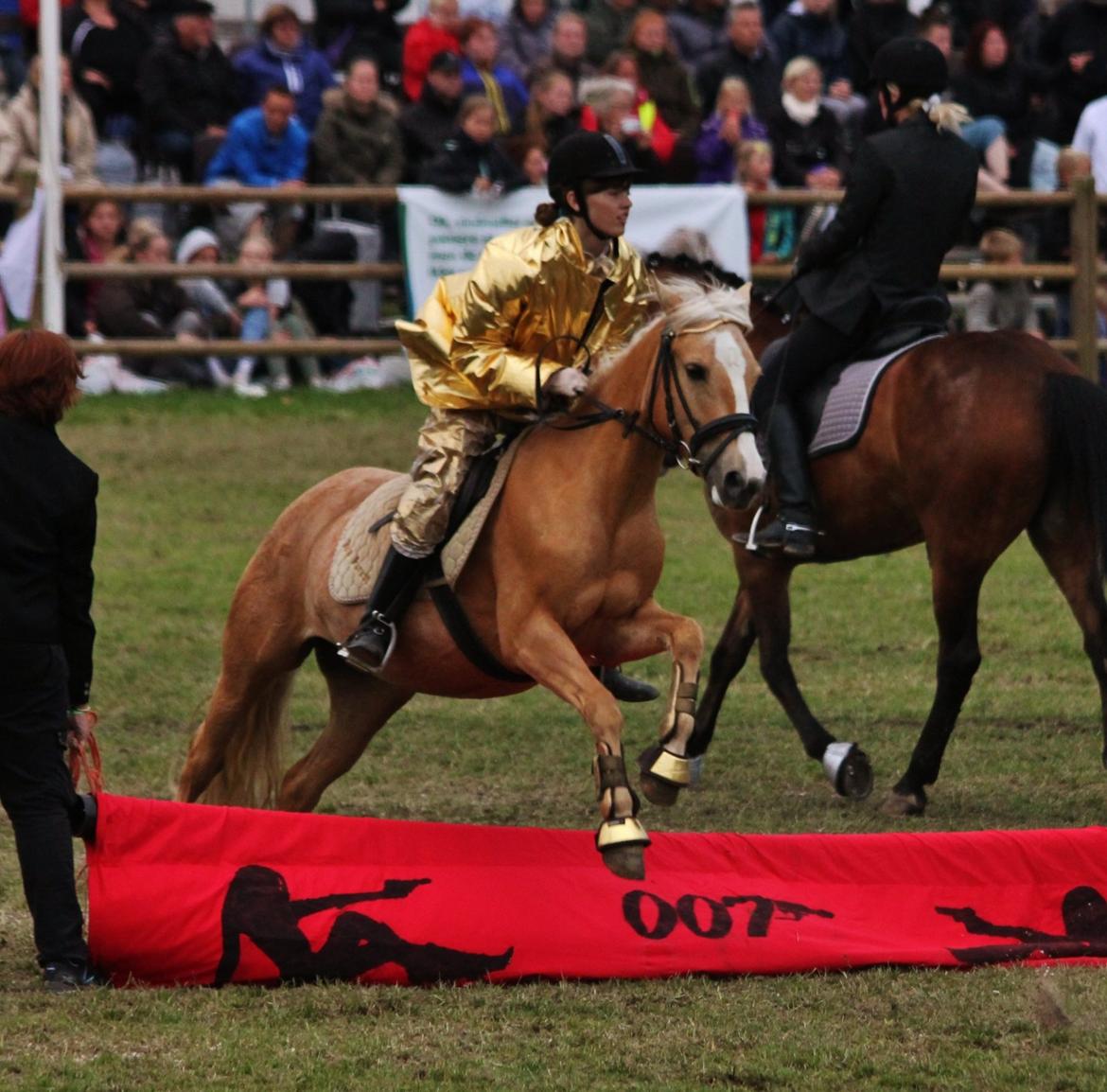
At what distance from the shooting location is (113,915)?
246 inches

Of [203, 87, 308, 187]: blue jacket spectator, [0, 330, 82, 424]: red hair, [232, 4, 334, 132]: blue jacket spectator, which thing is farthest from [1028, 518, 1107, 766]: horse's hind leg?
[232, 4, 334, 132]: blue jacket spectator

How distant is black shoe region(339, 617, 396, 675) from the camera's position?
7.14 metres

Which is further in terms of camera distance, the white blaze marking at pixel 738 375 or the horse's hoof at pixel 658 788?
the horse's hoof at pixel 658 788

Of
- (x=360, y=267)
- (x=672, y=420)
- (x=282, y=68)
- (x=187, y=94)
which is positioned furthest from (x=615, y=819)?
(x=282, y=68)

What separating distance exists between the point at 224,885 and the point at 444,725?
418 centimetres

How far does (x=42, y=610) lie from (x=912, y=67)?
4.82 meters

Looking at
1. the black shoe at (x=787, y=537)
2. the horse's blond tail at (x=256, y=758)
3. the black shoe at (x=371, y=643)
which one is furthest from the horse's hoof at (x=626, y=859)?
the black shoe at (x=787, y=537)

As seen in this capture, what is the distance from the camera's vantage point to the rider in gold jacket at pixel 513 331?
6734 mm

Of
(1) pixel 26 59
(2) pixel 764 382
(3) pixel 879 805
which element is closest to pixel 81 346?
(1) pixel 26 59

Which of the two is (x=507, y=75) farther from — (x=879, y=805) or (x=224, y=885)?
(x=224, y=885)

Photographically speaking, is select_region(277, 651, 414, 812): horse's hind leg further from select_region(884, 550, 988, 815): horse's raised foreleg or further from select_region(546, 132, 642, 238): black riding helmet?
select_region(884, 550, 988, 815): horse's raised foreleg

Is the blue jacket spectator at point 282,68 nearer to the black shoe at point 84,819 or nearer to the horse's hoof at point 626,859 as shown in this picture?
the black shoe at point 84,819

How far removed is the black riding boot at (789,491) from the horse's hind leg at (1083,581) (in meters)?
1.01

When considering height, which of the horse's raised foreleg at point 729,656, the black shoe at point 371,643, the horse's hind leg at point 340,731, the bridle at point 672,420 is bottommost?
the horse's raised foreleg at point 729,656
